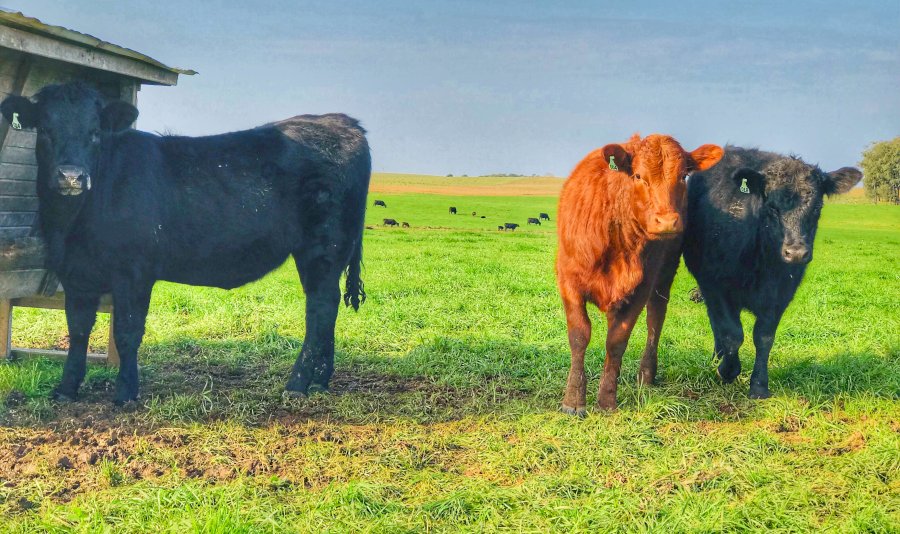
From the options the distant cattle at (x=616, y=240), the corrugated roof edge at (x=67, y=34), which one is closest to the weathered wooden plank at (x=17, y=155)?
the corrugated roof edge at (x=67, y=34)

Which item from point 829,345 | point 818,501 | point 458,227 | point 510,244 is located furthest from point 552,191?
point 818,501

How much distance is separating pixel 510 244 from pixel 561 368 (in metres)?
19.0

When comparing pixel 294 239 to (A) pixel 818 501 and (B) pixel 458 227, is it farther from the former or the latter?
(B) pixel 458 227

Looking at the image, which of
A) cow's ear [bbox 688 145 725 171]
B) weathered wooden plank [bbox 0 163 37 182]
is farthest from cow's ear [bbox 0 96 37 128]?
cow's ear [bbox 688 145 725 171]

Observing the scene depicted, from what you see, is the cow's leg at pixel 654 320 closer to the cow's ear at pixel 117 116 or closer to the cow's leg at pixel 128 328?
the cow's leg at pixel 128 328

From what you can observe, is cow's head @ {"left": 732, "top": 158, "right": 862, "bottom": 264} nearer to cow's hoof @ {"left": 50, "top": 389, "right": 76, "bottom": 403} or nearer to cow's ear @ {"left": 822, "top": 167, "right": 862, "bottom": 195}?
cow's ear @ {"left": 822, "top": 167, "right": 862, "bottom": 195}

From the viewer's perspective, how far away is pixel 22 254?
293 inches

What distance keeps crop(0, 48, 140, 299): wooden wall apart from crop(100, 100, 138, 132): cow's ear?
1240 millimetres

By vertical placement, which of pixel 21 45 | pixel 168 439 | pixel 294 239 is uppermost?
pixel 21 45

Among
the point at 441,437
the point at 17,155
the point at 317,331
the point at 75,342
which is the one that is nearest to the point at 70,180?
the point at 75,342

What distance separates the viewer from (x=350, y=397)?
7.08 metres

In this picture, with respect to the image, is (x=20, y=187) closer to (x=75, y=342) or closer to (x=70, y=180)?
(x=75, y=342)

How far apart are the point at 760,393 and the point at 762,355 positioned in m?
0.36

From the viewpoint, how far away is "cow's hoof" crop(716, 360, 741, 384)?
7605 millimetres
